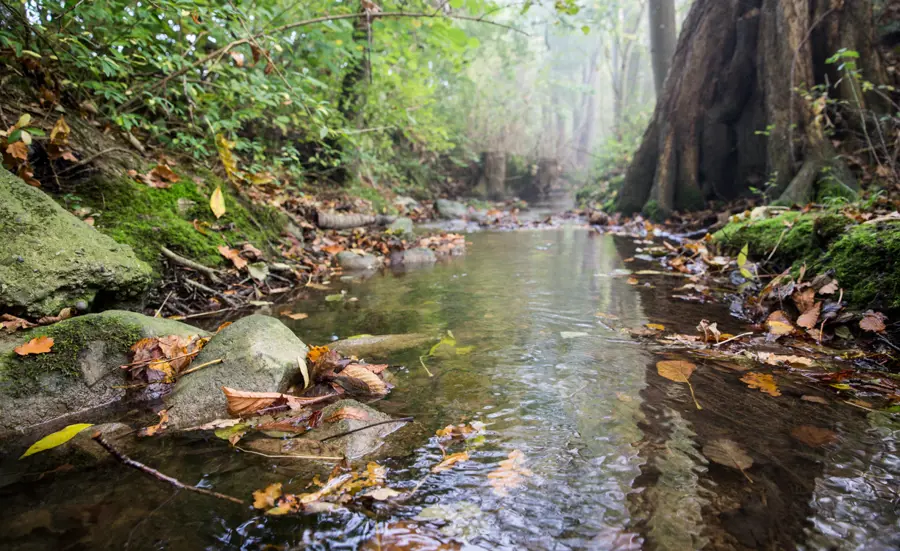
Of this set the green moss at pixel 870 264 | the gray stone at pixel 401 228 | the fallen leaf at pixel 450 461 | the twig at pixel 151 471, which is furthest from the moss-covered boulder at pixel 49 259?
the gray stone at pixel 401 228

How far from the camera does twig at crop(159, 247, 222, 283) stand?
3.59 m

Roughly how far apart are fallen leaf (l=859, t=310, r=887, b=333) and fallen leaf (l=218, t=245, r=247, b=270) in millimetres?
4510

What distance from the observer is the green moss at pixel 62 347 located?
6.13 ft

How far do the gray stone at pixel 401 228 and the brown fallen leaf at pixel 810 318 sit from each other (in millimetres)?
5498

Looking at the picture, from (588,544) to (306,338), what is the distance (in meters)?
2.26

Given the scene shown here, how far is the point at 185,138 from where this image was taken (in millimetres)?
4559

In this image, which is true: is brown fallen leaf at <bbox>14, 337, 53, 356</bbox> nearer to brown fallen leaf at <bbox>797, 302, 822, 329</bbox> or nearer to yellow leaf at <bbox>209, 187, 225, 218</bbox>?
yellow leaf at <bbox>209, 187, 225, 218</bbox>

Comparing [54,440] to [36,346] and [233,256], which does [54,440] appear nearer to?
[36,346]

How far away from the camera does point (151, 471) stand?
60.1 inches

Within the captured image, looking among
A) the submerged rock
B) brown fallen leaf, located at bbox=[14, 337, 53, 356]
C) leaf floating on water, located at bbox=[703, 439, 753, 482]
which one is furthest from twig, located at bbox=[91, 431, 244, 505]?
leaf floating on water, located at bbox=[703, 439, 753, 482]

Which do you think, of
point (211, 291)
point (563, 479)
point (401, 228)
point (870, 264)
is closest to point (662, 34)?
point (401, 228)

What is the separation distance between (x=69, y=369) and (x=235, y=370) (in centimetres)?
71

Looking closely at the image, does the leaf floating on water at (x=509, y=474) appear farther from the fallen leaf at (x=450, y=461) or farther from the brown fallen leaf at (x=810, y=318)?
the brown fallen leaf at (x=810, y=318)

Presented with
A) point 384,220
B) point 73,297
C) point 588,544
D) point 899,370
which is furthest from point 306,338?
point 384,220
